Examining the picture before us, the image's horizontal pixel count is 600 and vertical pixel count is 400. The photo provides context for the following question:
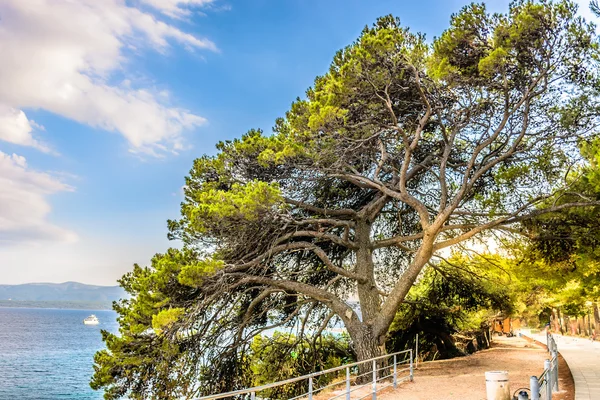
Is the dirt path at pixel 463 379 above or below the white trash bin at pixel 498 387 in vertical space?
below

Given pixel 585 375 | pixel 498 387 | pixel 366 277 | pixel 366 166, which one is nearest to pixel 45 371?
pixel 366 277

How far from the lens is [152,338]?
11336 mm

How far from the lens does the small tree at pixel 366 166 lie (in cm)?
1054

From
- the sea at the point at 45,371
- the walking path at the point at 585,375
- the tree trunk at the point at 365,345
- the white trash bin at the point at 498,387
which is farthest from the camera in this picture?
the sea at the point at 45,371

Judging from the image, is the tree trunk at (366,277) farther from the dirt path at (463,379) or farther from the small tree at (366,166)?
the dirt path at (463,379)

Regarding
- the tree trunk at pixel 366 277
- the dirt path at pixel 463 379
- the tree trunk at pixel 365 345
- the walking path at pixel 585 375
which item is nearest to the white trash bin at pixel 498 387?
the dirt path at pixel 463 379

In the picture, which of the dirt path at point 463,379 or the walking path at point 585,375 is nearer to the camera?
the walking path at point 585,375

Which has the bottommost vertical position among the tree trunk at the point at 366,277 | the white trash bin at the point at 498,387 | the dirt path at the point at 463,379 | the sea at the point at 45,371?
the sea at the point at 45,371

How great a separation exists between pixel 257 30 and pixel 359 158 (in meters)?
5.44

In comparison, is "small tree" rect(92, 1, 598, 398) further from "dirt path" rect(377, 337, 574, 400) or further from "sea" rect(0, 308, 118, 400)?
"sea" rect(0, 308, 118, 400)

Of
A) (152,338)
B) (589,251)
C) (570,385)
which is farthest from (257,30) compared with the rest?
(570,385)

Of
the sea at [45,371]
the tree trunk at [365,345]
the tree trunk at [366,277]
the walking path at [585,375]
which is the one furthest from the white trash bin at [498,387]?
the sea at [45,371]

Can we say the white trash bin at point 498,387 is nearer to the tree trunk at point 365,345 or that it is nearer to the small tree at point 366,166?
the small tree at point 366,166

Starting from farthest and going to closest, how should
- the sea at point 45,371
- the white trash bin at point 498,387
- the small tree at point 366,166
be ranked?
the sea at point 45,371
the small tree at point 366,166
the white trash bin at point 498,387
